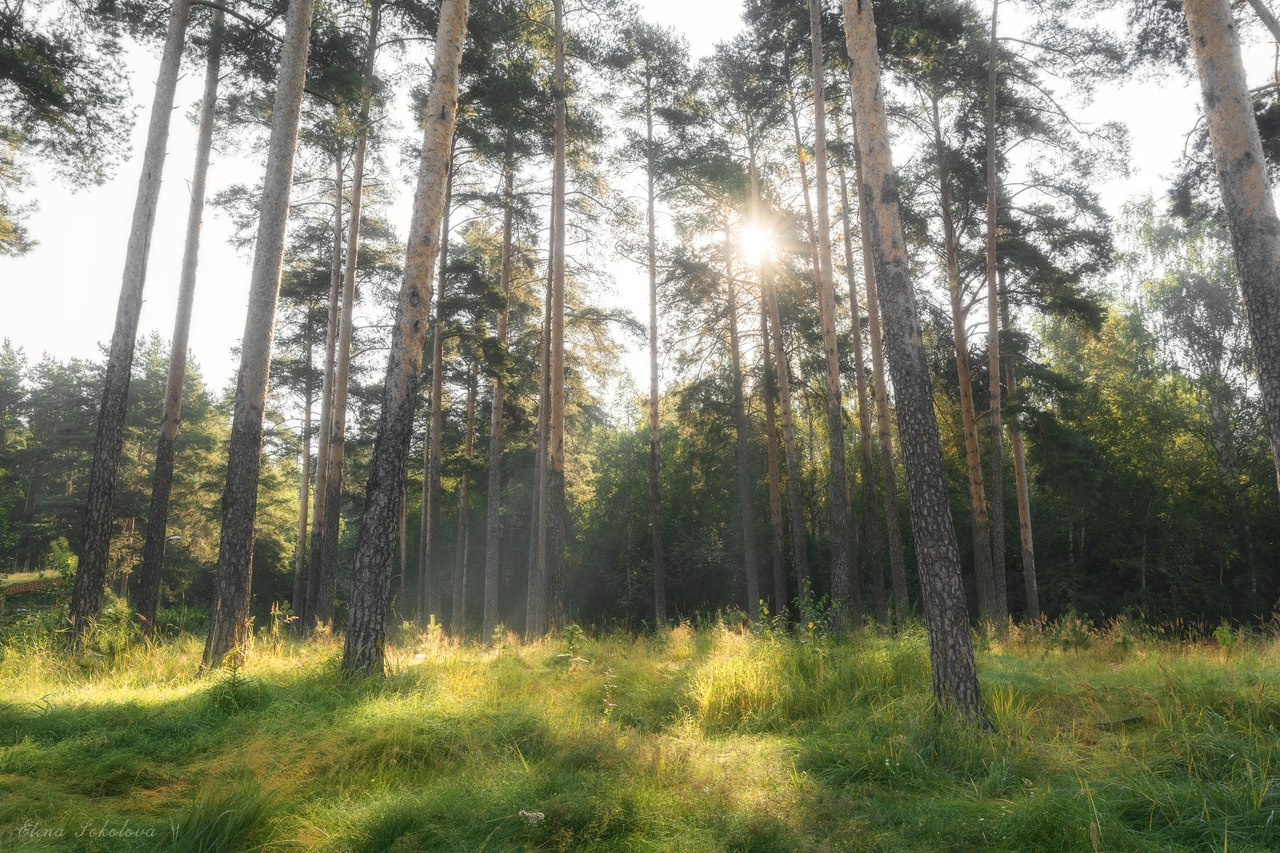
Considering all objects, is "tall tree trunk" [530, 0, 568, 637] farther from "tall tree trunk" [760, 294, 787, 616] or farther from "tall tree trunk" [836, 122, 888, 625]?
"tall tree trunk" [760, 294, 787, 616]

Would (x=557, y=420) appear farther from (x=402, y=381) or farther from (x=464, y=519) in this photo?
(x=464, y=519)

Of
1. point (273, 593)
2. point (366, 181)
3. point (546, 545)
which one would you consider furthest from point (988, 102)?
point (273, 593)

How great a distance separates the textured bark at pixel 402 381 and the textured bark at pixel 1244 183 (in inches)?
289

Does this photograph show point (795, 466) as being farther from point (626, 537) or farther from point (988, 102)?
point (626, 537)

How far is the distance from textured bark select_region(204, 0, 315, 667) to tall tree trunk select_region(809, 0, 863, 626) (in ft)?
27.7

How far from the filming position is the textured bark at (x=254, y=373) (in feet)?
25.3

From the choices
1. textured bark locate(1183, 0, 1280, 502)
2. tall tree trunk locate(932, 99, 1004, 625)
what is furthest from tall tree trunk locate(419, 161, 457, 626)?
textured bark locate(1183, 0, 1280, 502)

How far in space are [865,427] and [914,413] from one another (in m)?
9.39

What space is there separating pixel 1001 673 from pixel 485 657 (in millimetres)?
5869

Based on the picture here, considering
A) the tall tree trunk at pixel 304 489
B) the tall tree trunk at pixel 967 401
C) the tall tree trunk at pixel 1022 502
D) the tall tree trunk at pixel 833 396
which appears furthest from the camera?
the tall tree trunk at pixel 304 489

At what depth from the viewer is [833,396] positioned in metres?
13.0

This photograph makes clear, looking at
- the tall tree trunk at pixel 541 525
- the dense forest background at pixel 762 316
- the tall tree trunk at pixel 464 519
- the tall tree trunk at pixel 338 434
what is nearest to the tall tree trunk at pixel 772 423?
the dense forest background at pixel 762 316

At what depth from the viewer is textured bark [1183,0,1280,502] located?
5.30m

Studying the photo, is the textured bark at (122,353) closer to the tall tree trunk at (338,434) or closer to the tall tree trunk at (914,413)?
the tall tree trunk at (338,434)
